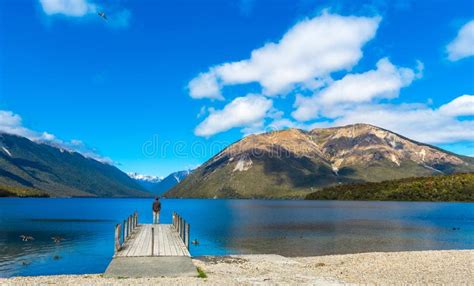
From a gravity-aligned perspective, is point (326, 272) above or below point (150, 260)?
below

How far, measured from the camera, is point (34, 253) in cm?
4822

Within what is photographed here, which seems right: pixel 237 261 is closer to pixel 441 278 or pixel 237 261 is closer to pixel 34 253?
pixel 441 278

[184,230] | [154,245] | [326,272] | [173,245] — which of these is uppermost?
[184,230]

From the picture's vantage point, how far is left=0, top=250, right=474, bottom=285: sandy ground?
2634cm

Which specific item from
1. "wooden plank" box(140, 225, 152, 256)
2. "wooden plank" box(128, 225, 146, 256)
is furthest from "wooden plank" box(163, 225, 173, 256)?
"wooden plank" box(128, 225, 146, 256)

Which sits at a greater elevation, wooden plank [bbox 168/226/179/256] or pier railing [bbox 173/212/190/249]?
pier railing [bbox 173/212/190/249]

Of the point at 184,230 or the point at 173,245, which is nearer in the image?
the point at 173,245

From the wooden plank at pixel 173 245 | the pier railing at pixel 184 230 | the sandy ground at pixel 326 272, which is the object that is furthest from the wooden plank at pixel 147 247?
the sandy ground at pixel 326 272

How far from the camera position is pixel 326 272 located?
31281mm

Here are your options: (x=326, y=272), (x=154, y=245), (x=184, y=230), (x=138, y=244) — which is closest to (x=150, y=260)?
(x=154, y=245)

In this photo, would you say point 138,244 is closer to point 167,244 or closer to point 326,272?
point 167,244

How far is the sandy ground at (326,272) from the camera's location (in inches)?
1037

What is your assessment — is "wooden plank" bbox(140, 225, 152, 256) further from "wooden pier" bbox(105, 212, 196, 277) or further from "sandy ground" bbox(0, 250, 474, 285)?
"sandy ground" bbox(0, 250, 474, 285)

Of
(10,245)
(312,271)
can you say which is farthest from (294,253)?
(10,245)
